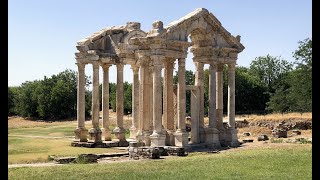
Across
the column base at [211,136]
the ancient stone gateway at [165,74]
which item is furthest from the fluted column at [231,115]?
the column base at [211,136]

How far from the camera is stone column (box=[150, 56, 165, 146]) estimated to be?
27.8 meters

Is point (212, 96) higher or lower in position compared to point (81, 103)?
higher

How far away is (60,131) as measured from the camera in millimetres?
47719

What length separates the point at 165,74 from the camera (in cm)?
2988

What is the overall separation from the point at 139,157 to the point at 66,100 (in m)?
48.4

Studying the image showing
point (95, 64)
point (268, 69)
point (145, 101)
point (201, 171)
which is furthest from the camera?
point (268, 69)

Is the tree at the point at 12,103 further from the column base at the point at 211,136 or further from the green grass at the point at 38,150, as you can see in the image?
the column base at the point at 211,136

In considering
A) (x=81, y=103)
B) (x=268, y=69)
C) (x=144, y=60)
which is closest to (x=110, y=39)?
(x=81, y=103)

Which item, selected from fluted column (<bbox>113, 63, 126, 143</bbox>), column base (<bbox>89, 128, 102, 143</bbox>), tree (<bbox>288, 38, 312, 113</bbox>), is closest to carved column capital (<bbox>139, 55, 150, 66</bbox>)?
fluted column (<bbox>113, 63, 126, 143</bbox>)

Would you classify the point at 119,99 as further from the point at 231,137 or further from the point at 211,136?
the point at 231,137

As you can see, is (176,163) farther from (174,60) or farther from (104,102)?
(104,102)

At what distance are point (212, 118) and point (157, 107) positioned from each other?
555 centimetres

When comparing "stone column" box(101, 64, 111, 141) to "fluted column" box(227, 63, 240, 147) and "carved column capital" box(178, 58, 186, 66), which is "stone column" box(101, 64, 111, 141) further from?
"fluted column" box(227, 63, 240, 147)

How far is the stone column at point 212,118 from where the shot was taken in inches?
1244
